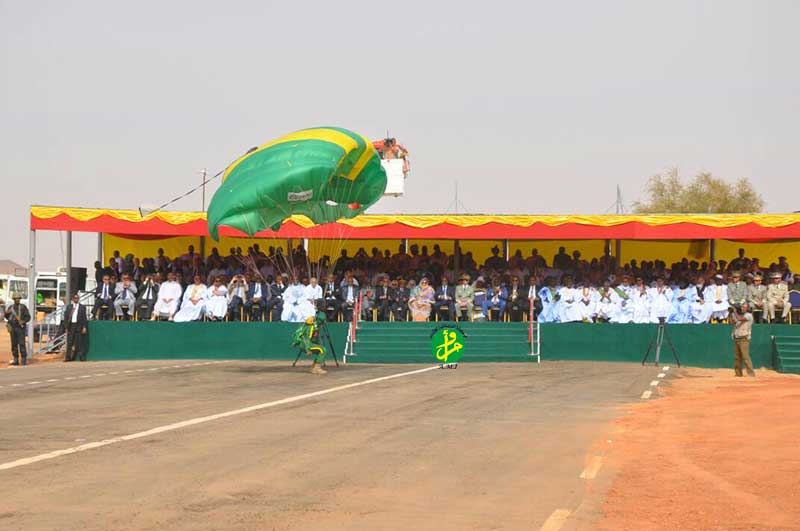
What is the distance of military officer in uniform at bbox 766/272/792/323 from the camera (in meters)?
32.3

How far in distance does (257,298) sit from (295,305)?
3.92 ft

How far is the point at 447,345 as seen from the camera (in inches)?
1168

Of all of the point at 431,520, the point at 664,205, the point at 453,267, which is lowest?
the point at 431,520

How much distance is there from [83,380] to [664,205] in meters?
75.1

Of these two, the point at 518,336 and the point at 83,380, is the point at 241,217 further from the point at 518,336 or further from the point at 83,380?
the point at 518,336

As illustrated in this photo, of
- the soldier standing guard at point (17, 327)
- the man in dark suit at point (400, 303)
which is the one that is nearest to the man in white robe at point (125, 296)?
the soldier standing guard at point (17, 327)

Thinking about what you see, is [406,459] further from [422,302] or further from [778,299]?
[778,299]

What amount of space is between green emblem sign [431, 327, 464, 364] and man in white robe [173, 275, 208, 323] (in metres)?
8.28

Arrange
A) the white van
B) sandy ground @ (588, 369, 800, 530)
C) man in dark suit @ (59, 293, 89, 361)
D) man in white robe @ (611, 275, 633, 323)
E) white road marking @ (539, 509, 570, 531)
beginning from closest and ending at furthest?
white road marking @ (539, 509, 570, 531) < sandy ground @ (588, 369, 800, 530) < man in dark suit @ (59, 293, 89, 361) < man in white robe @ (611, 275, 633, 323) < the white van

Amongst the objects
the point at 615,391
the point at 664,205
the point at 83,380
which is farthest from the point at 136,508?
the point at 664,205

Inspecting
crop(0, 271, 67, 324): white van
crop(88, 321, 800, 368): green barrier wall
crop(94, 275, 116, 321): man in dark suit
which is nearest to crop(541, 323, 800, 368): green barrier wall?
crop(88, 321, 800, 368): green barrier wall

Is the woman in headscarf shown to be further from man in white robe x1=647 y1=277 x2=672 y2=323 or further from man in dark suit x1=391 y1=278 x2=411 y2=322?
man in white robe x1=647 y1=277 x2=672 y2=323

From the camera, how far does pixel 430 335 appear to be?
32.4 meters

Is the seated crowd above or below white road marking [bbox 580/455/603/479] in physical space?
above
